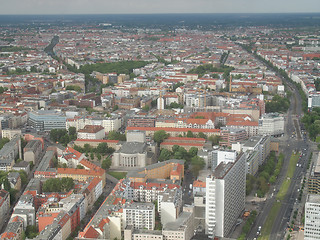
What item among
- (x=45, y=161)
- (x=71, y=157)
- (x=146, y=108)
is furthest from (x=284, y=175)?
(x=146, y=108)

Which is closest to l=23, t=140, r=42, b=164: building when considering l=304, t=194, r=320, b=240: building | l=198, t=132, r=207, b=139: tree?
l=198, t=132, r=207, b=139: tree

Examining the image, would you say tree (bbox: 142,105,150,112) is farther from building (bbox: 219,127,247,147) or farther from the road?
the road

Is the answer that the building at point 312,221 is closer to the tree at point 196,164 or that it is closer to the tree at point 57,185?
the tree at point 196,164

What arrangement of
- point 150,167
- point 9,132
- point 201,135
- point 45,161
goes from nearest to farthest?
point 150,167
point 45,161
point 201,135
point 9,132

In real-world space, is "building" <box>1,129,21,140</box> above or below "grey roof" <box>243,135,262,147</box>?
below

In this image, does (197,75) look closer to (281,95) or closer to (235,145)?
(281,95)

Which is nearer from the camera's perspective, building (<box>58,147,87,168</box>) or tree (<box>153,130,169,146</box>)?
building (<box>58,147,87,168</box>)

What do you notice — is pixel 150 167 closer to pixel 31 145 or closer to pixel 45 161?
pixel 45 161
